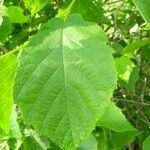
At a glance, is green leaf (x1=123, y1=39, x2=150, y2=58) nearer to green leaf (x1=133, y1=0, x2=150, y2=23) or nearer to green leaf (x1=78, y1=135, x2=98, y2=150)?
green leaf (x1=78, y1=135, x2=98, y2=150)

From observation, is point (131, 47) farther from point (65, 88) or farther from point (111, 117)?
point (65, 88)

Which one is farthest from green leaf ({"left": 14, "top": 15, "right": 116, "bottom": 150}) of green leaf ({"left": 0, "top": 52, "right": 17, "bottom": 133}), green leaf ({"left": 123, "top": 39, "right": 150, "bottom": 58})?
green leaf ({"left": 123, "top": 39, "right": 150, "bottom": 58})

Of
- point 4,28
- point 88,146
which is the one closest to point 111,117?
point 88,146

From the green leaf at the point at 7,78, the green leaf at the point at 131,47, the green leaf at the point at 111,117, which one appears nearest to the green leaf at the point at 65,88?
the green leaf at the point at 7,78

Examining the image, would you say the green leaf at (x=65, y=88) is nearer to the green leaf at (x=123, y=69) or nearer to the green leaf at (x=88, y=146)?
the green leaf at (x=88, y=146)

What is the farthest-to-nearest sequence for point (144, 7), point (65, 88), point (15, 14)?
point (15, 14)
point (144, 7)
point (65, 88)

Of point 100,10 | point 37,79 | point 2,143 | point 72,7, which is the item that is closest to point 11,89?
point 37,79

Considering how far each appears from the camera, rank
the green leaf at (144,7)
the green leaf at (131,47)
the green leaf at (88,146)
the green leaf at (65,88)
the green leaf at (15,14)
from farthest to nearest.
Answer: the green leaf at (131,47) < the green leaf at (15,14) < the green leaf at (88,146) < the green leaf at (144,7) < the green leaf at (65,88)
